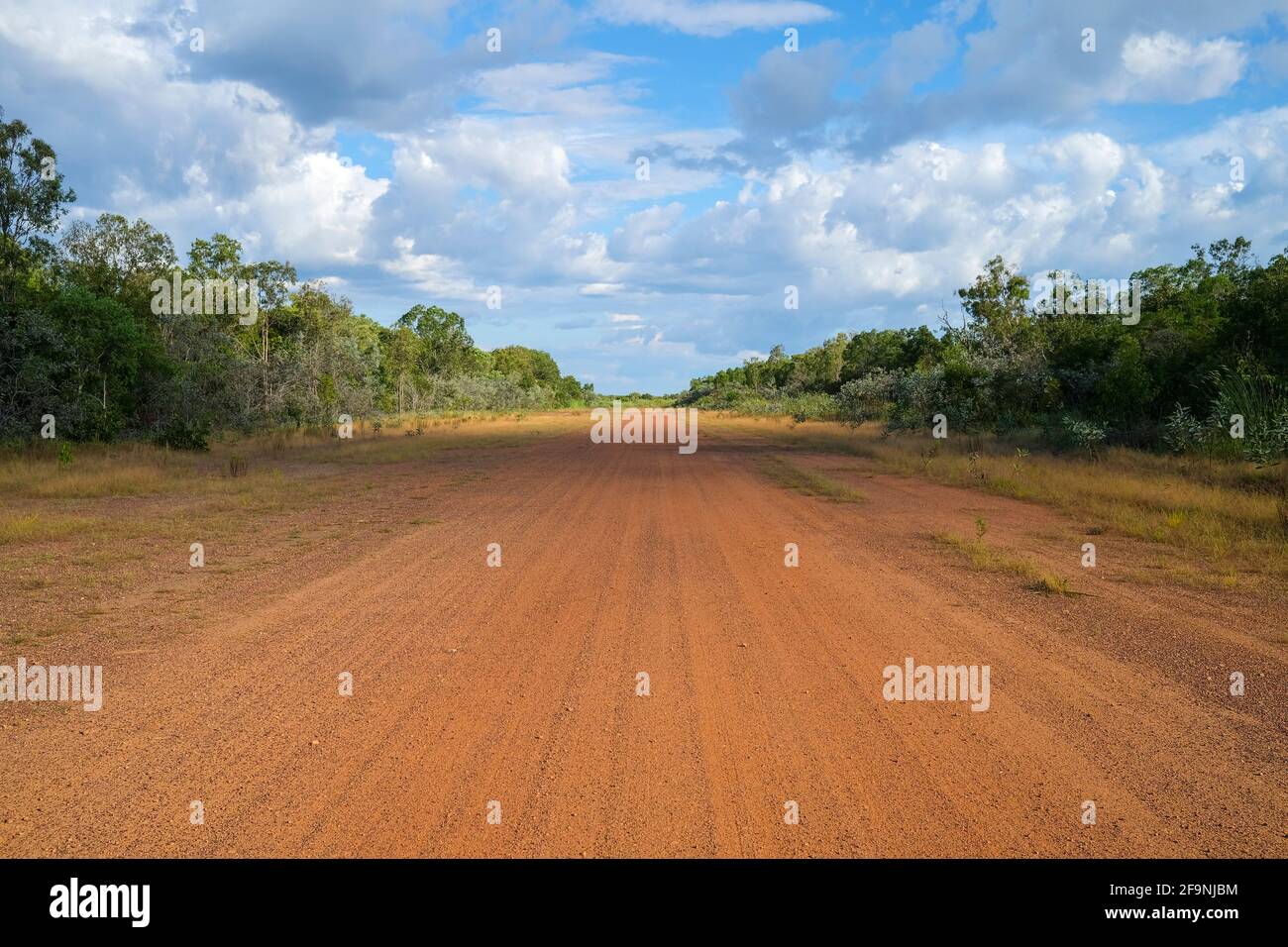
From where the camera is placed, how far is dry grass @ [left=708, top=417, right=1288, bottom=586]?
10.1 metres

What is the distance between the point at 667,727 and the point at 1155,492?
471 inches

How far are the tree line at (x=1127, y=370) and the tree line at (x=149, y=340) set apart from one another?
76.0 feet

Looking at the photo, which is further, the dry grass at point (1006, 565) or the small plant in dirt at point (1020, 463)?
the small plant in dirt at point (1020, 463)

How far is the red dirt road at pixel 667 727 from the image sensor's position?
373 cm

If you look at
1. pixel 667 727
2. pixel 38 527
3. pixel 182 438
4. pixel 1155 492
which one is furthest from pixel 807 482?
pixel 182 438

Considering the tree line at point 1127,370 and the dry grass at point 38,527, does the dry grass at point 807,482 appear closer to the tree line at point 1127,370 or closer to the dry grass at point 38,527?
the tree line at point 1127,370

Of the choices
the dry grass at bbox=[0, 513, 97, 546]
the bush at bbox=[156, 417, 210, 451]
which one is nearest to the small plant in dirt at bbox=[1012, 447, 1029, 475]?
the dry grass at bbox=[0, 513, 97, 546]

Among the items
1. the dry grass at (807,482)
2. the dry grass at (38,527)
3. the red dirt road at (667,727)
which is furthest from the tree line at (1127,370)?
the dry grass at (38,527)

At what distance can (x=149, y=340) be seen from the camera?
92.6 ft

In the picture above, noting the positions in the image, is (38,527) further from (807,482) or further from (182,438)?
(182,438)

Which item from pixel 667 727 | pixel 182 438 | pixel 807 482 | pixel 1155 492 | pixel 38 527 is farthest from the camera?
pixel 182 438
